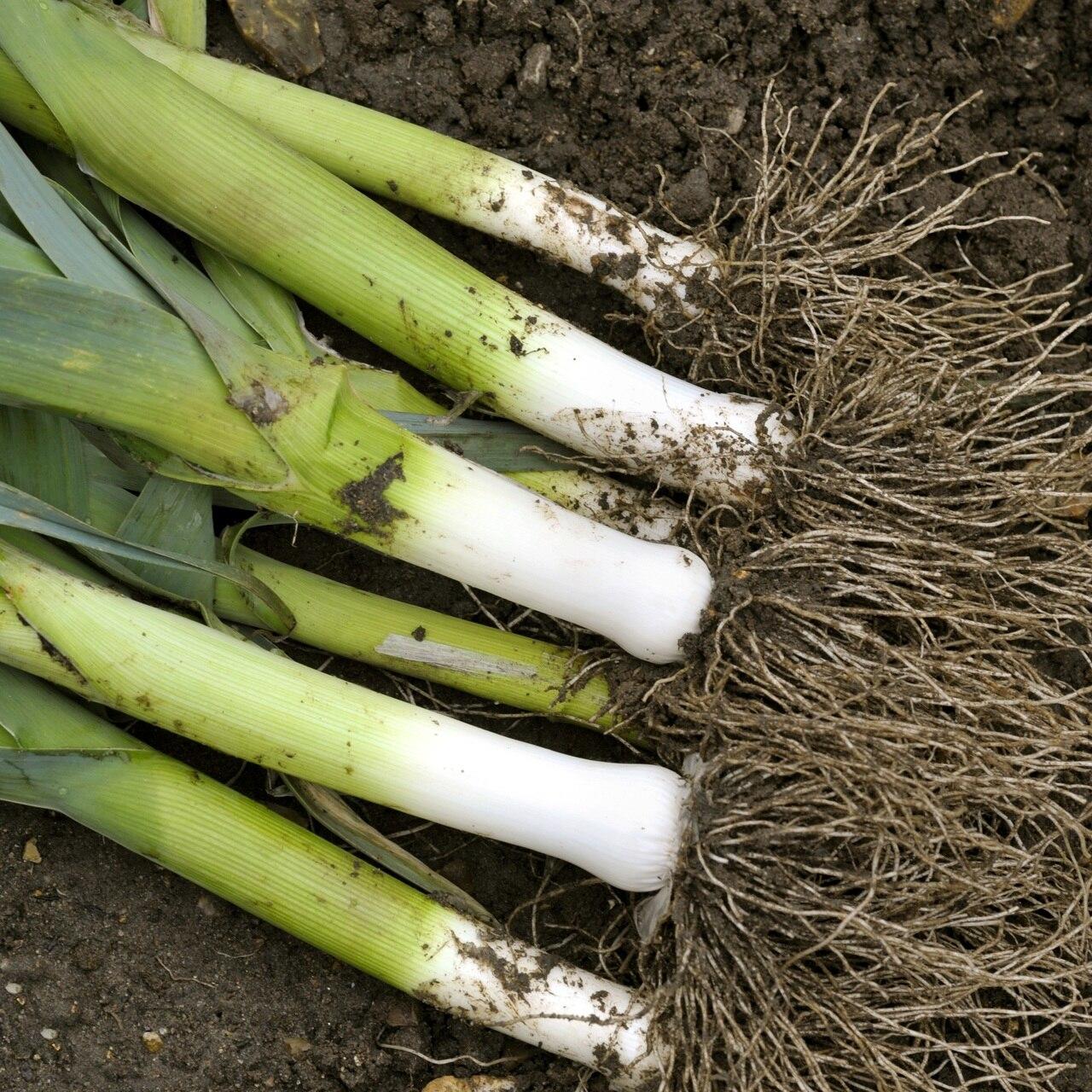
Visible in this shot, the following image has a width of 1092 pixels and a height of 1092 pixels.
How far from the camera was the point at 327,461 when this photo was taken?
60.5 inches

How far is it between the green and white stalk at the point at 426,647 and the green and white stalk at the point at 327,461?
10 centimetres

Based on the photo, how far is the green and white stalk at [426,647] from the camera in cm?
169

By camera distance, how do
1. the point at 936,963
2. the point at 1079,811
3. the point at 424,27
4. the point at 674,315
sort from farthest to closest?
the point at 424,27 → the point at 674,315 → the point at 1079,811 → the point at 936,963

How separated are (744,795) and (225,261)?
3.31ft

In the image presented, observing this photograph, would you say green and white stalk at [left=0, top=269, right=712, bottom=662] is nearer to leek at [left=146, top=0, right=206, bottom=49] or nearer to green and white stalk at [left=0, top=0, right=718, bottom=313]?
green and white stalk at [left=0, top=0, right=718, bottom=313]

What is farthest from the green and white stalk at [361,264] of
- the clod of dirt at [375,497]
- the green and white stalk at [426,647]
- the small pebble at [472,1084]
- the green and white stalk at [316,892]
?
the small pebble at [472,1084]

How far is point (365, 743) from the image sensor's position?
1.57 metres

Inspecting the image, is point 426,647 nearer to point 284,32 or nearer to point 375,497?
point 375,497

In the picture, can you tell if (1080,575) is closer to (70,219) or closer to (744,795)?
(744,795)

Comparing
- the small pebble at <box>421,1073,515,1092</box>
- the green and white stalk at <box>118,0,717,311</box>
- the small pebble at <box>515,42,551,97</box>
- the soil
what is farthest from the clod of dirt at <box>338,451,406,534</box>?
the small pebble at <box>421,1073,515,1092</box>

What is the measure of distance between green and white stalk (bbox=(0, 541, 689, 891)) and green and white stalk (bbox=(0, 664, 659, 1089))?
0.08m

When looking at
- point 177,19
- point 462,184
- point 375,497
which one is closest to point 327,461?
point 375,497

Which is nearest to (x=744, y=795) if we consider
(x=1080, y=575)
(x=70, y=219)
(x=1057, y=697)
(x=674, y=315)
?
(x=1057, y=697)

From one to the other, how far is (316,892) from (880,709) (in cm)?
78
